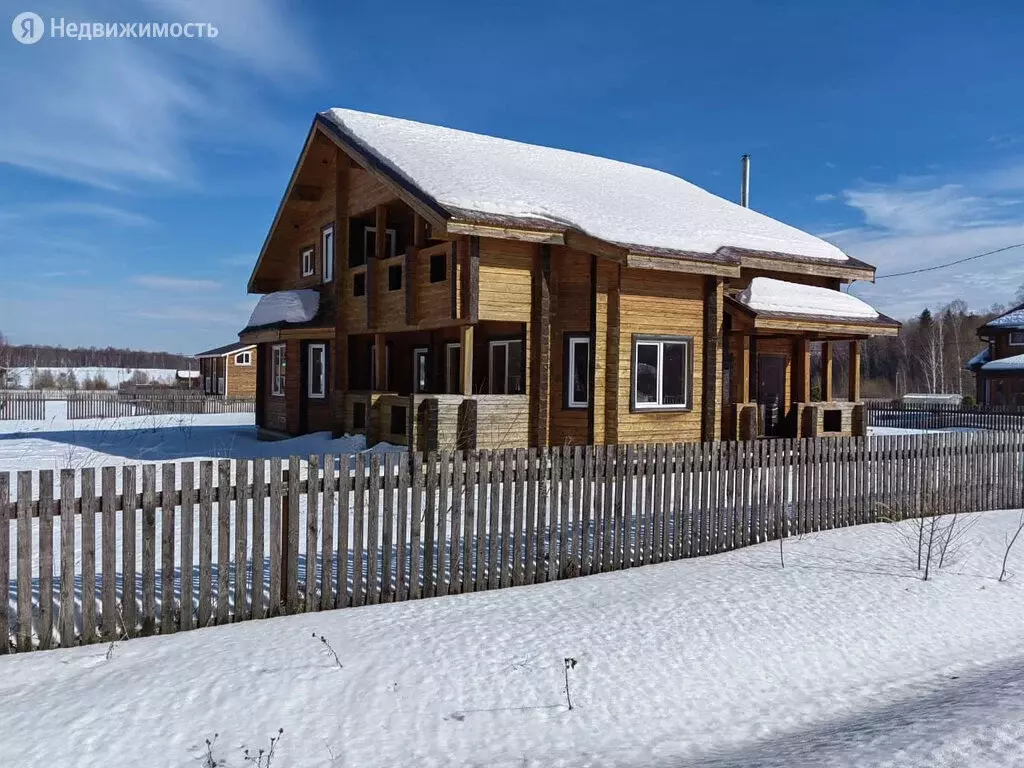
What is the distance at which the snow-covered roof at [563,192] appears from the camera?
1524 centimetres

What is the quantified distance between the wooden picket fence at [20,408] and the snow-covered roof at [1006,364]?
5218cm

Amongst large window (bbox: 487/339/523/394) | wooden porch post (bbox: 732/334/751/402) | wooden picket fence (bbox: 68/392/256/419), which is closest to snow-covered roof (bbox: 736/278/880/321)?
wooden porch post (bbox: 732/334/751/402)

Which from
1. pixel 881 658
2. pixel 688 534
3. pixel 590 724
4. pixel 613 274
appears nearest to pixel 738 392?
pixel 613 274

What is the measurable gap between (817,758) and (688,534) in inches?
186

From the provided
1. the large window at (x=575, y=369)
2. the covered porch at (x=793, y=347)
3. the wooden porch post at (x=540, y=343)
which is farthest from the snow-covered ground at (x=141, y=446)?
the covered porch at (x=793, y=347)

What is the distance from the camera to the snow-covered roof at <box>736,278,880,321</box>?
1777 centimetres

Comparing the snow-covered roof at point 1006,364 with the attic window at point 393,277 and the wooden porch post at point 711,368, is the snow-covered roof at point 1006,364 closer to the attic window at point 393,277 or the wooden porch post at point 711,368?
the wooden porch post at point 711,368

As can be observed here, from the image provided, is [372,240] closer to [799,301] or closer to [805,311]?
[799,301]

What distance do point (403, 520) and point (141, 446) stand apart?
14934 millimetres

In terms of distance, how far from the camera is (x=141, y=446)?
1912 centimetres

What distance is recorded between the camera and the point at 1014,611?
7.25 meters

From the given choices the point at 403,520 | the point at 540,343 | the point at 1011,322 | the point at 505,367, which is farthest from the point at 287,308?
the point at 1011,322

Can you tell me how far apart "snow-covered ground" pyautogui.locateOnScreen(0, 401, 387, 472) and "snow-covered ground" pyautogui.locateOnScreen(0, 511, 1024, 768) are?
27.8 feet

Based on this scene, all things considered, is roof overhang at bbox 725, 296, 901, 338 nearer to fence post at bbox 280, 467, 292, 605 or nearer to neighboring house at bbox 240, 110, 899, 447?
neighboring house at bbox 240, 110, 899, 447
